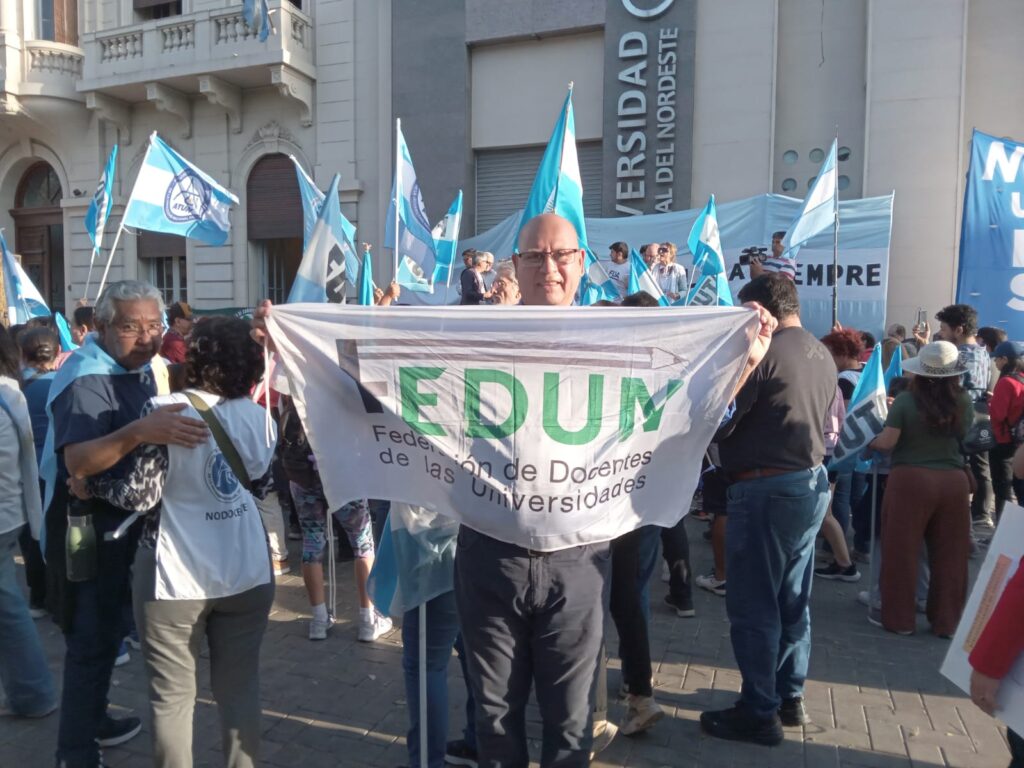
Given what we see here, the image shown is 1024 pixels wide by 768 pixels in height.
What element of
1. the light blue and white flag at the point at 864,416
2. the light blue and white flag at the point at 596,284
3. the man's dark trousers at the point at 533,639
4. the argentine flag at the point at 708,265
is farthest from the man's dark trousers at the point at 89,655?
the argentine flag at the point at 708,265

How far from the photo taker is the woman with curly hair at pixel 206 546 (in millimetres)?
2398

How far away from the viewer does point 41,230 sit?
17281 millimetres

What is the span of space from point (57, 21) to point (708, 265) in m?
16.0

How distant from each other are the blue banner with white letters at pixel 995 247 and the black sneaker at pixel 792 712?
4680 millimetres

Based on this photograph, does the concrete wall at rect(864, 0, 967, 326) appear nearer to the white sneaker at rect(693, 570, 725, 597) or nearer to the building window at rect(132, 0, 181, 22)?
the white sneaker at rect(693, 570, 725, 597)

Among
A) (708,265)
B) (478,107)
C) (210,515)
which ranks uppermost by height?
(478,107)

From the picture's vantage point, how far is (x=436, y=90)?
1386 cm

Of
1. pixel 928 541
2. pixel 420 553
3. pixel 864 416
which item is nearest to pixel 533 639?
pixel 420 553

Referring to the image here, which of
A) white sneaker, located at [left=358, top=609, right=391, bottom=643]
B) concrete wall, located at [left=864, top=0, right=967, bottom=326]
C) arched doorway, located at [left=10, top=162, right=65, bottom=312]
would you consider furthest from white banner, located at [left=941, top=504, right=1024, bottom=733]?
arched doorway, located at [left=10, top=162, right=65, bottom=312]

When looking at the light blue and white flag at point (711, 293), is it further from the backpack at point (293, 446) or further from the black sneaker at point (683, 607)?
the backpack at point (293, 446)

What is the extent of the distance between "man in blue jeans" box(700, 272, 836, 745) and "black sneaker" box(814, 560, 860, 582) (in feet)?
8.90

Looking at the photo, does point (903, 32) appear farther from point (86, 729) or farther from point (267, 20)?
point (86, 729)

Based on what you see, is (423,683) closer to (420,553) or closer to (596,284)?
(420,553)

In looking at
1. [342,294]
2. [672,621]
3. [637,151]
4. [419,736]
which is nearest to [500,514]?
[419,736]
